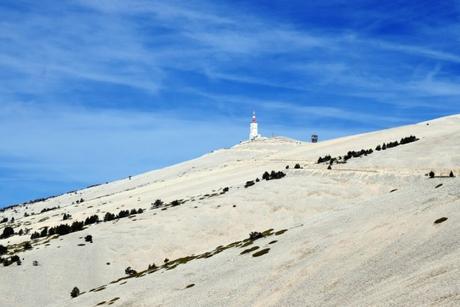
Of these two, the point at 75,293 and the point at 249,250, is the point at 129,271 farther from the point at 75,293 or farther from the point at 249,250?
the point at 249,250

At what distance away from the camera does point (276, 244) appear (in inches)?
1676

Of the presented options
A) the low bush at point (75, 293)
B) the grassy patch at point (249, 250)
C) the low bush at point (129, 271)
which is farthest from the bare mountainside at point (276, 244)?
the low bush at point (75, 293)

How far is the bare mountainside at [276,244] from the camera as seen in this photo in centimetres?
2903

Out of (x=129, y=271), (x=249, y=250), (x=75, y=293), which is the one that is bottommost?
(x=75, y=293)

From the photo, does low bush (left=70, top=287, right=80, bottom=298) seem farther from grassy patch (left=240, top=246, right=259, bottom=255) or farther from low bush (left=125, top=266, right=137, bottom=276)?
grassy patch (left=240, top=246, right=259, bottom=255)

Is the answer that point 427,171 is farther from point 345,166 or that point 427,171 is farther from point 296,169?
point 296,169

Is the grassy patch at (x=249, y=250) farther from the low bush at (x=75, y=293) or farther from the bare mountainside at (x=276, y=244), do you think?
the low bush at (x=75, y=293)

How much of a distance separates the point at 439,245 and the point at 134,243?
128 feet

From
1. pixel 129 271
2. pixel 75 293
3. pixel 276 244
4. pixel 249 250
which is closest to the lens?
pixel 276 244

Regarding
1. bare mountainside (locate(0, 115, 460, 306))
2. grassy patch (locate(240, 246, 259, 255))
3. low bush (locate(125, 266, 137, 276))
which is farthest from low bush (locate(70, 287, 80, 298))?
A: grassy patch (locate(240, 246, 259, 255))

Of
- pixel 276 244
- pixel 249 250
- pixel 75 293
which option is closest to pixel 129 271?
pixel 75 293

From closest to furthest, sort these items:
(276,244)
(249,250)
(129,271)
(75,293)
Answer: (276,244) → (249,250) → (75,293) → (129,271)

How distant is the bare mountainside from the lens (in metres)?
29.0

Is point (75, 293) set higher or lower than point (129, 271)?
lower
